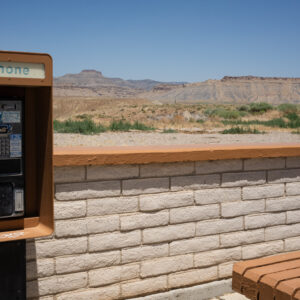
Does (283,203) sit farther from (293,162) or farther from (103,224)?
(103,224)

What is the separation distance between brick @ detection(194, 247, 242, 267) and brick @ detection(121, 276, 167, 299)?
35 cm

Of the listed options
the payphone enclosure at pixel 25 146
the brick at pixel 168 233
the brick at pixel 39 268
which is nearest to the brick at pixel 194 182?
the brick at pixel 168 233

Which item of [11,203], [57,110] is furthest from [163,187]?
[57,110]

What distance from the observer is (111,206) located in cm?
370

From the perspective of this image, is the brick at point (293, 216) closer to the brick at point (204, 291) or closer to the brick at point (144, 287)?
the brick at point (204, 291)

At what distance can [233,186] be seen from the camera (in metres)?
4.19

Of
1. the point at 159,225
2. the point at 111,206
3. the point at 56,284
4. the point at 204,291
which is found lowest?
the point at 204,291

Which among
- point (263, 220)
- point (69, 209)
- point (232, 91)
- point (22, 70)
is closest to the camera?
point (22, 70)

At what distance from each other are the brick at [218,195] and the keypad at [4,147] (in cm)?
180

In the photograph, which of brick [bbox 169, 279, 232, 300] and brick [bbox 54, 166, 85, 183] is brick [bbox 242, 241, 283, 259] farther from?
brick [bbox 54, 166, 85, 183]

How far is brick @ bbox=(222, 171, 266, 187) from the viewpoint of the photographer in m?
4.16

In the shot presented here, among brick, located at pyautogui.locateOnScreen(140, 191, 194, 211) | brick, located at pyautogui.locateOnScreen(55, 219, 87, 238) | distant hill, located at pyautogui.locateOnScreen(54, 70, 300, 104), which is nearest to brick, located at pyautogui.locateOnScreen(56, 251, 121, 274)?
brick, located at pyautogui.locateOnScreen(55, 219, 87, 238)

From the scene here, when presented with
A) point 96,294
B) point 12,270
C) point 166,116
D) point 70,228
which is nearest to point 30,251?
point 70,228

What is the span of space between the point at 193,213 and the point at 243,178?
588 millimetres
